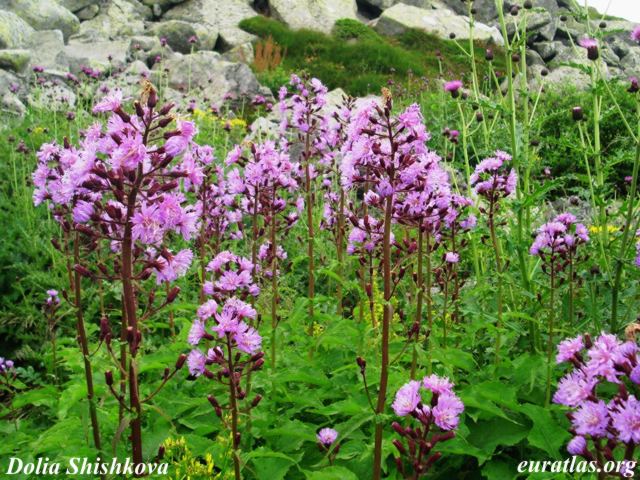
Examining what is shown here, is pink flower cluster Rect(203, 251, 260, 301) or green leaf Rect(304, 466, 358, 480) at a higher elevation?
pink flower cluster Rect(203, 251, 260, 301)

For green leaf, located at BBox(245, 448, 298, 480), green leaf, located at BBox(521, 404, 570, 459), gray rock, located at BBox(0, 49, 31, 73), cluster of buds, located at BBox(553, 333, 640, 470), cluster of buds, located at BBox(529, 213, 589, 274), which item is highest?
cluster of buds, located at BBox(553, 333, 640, 470)

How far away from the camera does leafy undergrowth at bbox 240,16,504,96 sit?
1673cm

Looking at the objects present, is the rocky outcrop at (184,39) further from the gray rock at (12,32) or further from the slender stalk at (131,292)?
the slender stalk at (131,292)

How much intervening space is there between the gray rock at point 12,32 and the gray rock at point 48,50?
218mm

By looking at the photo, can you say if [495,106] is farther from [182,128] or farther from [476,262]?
[182,128]

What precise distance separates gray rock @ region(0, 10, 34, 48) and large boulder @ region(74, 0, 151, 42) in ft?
8.44

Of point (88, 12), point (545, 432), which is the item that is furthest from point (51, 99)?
point (88, 12)

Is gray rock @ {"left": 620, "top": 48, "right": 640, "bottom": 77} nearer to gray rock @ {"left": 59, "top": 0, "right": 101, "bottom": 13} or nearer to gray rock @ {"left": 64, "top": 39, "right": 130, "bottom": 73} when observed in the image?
gray rock @ {"left": 64, "top": 39, "right": 130, "bottom": 73}

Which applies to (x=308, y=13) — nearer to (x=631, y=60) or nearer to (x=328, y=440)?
(x=631, y=60)

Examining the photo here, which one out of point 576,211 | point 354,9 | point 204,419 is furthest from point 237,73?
point 354,9

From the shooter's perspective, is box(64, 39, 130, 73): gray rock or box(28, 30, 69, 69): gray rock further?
box(28, 30, 69, 69): gray rock

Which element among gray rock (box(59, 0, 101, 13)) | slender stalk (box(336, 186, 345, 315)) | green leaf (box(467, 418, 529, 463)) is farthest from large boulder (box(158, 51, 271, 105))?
green leaf (box(467, 418, 529, 463))

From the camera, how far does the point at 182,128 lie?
77.2 inches

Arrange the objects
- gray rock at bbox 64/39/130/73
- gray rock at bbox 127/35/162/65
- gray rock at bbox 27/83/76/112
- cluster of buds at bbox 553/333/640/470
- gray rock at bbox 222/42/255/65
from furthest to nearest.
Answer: gray rock at bbox 222/42/255/65, gray rock at bbox 127/35/162/65, gray rock at bbox 64/39/130/73, gray rock at bbox 27/83/76/112, cluster of buds at bbox 553/333/640/470
